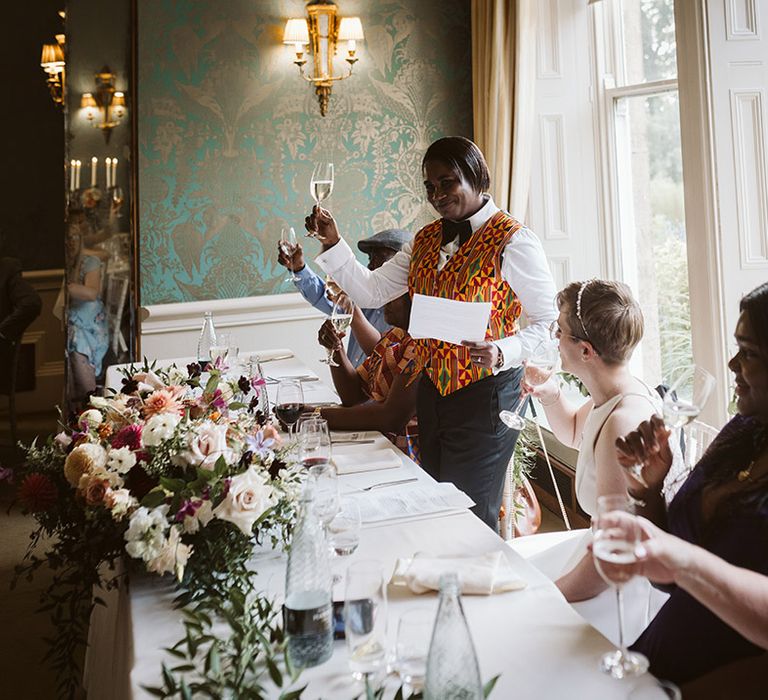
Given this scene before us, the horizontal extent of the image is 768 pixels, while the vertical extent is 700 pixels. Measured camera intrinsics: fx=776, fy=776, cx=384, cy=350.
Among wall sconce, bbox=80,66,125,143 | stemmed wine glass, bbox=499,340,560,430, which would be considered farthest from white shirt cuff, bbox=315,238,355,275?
wall sconce, bbox=80,66,125,143

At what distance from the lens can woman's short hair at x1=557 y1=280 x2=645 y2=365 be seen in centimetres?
179

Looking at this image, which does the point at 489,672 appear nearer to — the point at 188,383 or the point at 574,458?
the point at 188,383

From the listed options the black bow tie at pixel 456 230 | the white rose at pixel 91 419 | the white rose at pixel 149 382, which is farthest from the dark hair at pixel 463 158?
the white rose at pixel 91 419

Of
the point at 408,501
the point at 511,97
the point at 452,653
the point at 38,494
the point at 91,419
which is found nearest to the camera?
the point at 452,653

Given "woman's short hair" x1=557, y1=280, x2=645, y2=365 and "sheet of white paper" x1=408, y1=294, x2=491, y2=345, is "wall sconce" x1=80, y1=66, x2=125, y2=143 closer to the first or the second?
"sheet of white paper" x1=408, y1=294, x2=491, y2=345

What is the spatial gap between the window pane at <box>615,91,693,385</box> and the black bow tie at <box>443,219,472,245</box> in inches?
64.4

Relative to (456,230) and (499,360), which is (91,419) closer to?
(499,360)

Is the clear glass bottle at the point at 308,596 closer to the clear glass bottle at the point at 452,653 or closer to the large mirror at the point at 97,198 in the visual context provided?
the clear glass bottle at the point at 452,653

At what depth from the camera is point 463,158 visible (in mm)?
2301

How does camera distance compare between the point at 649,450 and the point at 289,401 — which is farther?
the point at 289,401

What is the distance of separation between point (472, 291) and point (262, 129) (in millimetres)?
2497

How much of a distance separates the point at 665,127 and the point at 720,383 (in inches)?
56.9

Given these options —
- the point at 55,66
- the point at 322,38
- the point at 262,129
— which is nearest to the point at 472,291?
the point at 262,129

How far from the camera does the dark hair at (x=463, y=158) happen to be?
7.55ft
